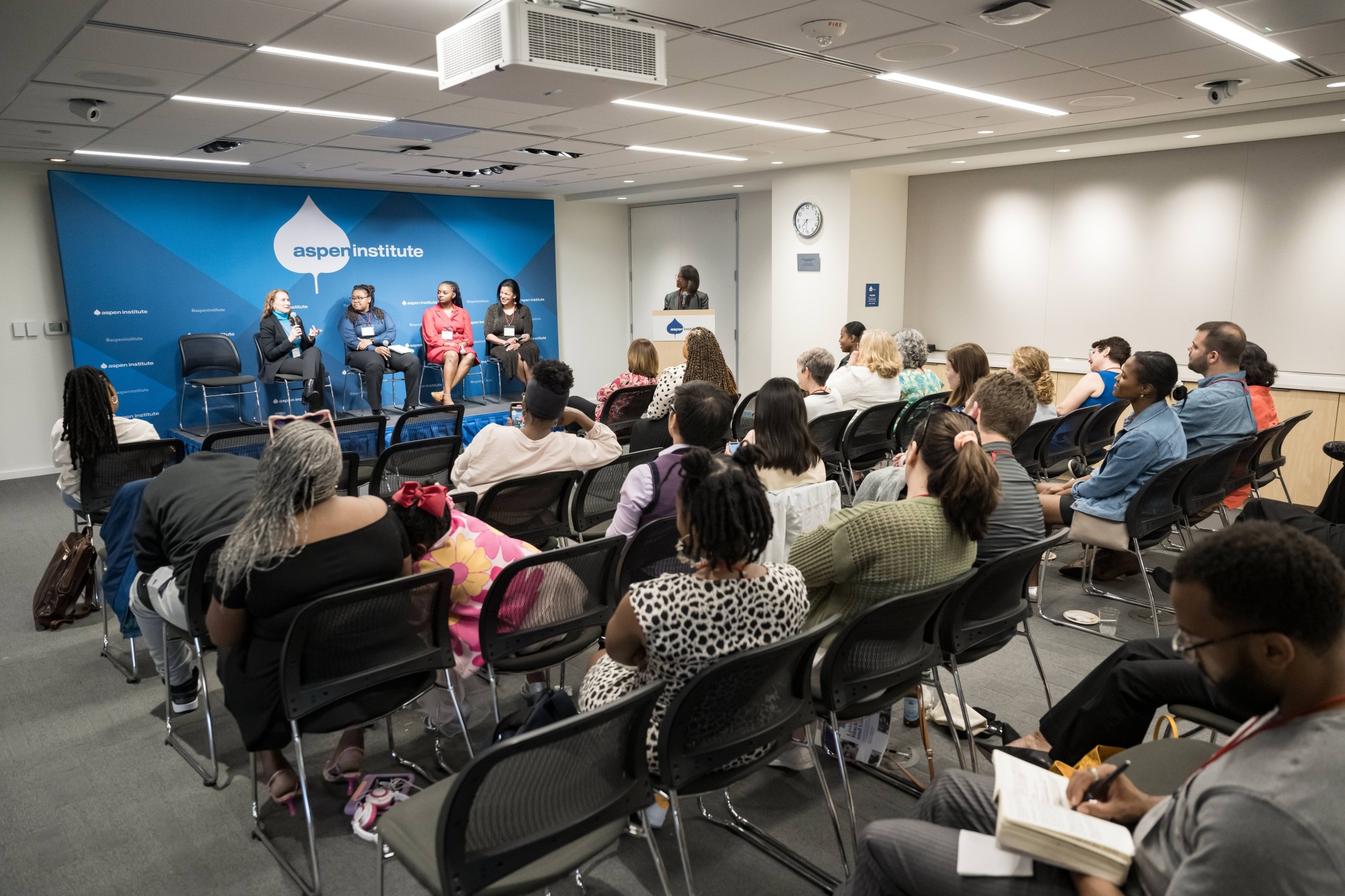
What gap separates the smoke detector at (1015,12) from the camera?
3.62 m

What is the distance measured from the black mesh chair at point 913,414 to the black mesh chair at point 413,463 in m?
3.12

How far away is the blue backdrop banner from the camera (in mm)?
8562

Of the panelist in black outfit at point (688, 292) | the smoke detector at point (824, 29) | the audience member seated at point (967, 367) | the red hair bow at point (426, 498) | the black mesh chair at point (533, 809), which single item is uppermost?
the smoke detector at point (824, 29)

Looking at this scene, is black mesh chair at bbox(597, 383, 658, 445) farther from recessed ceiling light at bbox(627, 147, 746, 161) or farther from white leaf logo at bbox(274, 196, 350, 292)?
white leaf logo at bbox(274, 196, 350, 292)

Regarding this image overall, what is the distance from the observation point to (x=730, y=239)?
1172cm

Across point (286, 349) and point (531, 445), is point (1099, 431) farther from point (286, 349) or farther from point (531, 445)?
point (286, 349)

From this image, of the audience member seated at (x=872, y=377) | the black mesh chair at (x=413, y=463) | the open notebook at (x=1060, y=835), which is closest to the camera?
the open notebook at (x=1060, y=835)

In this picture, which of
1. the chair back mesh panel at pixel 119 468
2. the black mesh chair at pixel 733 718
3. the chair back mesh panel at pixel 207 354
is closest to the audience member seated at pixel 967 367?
the black mesh chair at pixel 733 718

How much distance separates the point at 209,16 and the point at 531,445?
2313 mm

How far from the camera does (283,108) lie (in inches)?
221

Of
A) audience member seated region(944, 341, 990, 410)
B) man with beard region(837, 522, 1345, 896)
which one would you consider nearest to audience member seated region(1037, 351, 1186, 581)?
audience member seated region(944, 341, 990, 410)

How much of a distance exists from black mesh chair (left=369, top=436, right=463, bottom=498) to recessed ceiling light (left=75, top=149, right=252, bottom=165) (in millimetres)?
5011

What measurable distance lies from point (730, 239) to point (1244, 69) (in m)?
7.23

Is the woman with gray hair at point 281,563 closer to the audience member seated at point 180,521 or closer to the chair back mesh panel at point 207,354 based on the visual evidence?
the audience member seated at point 180,521
